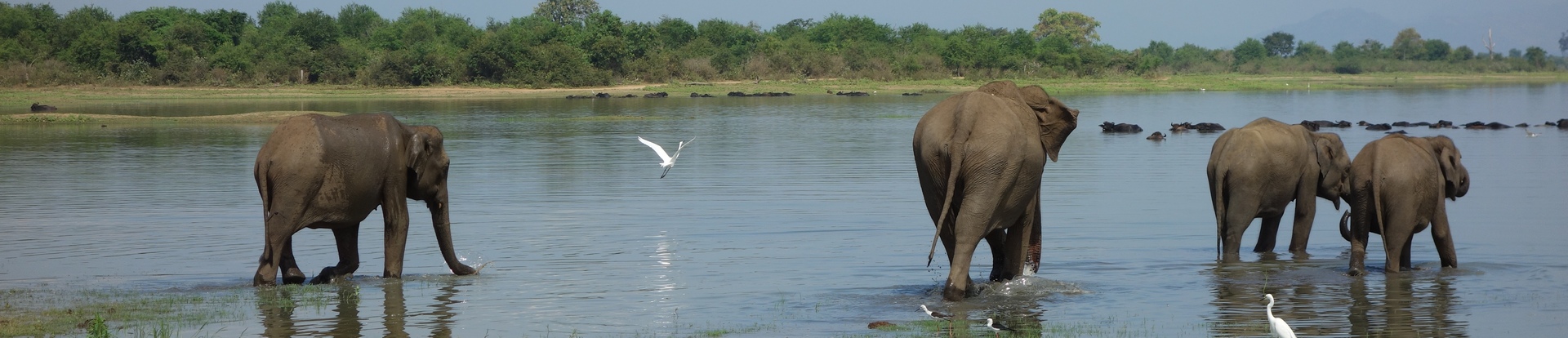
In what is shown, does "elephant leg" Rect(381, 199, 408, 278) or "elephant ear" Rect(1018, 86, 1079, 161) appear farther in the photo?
"elephant leg" Rect(381, 199, 408, 278)

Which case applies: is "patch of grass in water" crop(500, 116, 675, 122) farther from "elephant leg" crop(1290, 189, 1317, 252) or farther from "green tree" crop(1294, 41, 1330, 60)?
"green tree" crop(1294, 41, 1330, 60)

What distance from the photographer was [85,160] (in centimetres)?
2420

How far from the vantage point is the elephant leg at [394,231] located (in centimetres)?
1070

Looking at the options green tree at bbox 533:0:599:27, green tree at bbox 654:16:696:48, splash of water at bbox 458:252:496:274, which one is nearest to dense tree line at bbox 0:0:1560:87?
green tree at bbox 654:16:696:48

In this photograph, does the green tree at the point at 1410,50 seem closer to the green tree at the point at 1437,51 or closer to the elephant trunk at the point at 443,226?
the green tree at the point at 1437,51

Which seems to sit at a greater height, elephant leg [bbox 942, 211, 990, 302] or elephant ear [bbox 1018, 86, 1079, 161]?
elephant ear [bbox 1018, 86, 1079, 161]

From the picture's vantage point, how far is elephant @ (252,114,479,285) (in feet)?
33.2

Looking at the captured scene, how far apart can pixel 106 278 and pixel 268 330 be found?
3.23m

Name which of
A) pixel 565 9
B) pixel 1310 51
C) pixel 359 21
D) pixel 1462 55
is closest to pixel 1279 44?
pixel 1310 51

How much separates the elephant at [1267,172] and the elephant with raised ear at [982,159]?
119 inches

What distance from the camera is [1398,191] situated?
35.4 ft

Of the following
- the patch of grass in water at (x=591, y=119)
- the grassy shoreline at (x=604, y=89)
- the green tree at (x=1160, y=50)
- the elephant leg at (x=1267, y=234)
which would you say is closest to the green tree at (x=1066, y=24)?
the green tree at (x=1160, y=50)

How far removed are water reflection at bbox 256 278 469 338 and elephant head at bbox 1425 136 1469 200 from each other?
22.9ft

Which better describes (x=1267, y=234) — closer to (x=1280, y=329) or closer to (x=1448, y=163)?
(x=1448, y=163)
